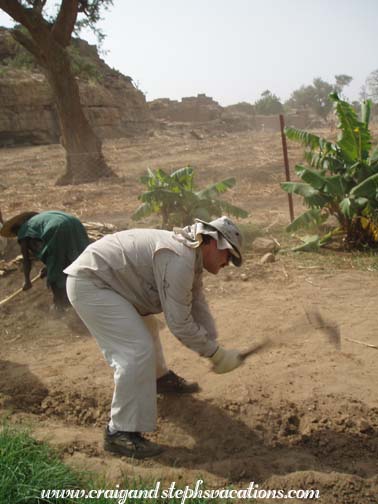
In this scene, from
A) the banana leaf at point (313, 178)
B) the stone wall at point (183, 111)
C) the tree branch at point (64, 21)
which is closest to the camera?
the banana leaf at point (313, 178)

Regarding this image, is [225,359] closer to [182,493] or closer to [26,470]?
[182,493]

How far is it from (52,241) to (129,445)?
8.92 feet

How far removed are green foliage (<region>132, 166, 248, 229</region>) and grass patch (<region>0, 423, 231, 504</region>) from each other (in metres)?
4.36

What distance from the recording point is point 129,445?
2.80 meters

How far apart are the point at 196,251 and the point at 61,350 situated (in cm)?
236

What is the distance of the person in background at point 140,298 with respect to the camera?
2652mm

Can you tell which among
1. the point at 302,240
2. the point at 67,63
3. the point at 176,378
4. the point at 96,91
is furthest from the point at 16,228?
the point at 96,91

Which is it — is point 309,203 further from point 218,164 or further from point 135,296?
point 218,164

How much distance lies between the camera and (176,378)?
11.5ft

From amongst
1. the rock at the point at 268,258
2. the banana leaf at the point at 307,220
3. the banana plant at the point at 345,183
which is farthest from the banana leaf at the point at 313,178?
the rock at the point at 268,258

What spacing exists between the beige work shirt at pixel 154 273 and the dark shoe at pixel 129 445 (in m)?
0.63

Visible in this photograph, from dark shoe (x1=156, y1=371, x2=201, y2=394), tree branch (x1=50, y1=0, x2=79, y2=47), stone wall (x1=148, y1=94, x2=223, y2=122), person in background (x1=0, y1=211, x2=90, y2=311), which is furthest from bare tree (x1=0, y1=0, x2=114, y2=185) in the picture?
stone wall (x1=148, y1=94, x2=223, y2=122)

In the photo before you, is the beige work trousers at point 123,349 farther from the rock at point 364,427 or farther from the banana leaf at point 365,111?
the banana leaf at point 365,111

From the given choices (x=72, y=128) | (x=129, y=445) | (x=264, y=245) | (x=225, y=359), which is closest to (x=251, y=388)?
(x=225, y=359)
